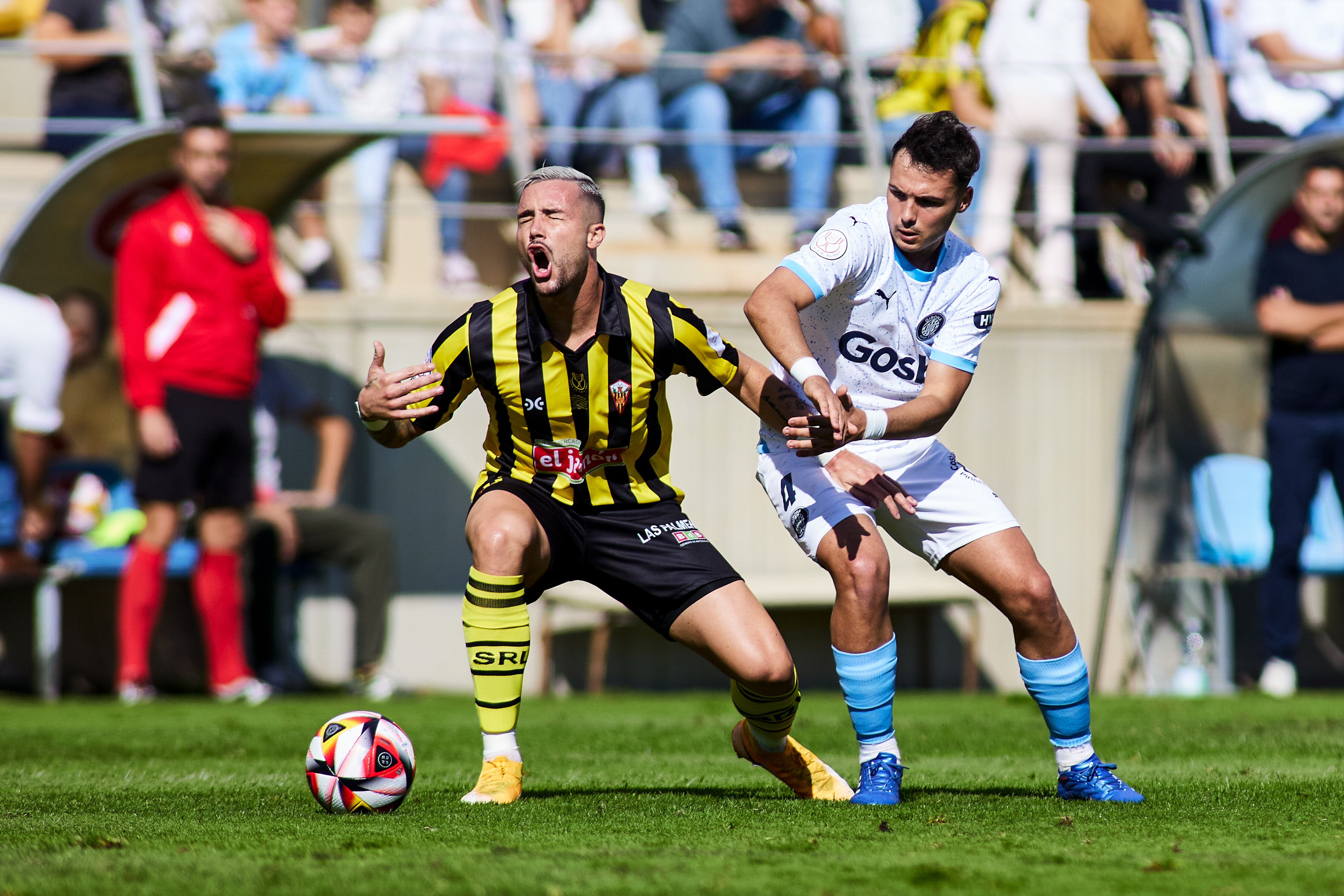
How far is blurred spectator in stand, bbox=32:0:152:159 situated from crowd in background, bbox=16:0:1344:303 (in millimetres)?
14

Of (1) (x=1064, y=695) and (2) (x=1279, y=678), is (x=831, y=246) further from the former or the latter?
(2) (x=1279, y=678)

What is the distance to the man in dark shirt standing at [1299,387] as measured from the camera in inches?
366

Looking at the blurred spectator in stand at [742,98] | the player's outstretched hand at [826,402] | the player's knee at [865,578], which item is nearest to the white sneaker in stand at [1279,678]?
the blurred spectator in stand at [742,98]

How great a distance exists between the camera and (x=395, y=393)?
4590mm

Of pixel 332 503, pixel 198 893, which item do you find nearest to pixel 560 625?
pixel 332 503

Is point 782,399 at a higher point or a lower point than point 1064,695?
higher

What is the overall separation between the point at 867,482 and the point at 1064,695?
90 cm

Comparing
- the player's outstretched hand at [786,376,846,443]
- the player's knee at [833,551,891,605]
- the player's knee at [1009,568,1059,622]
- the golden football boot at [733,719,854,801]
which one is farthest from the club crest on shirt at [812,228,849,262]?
the golden football boot at [733,719,854,801]

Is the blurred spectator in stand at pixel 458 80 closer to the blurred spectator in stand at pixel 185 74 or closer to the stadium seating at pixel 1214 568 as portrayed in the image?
the blurred spectator in stand at pixel 185 74

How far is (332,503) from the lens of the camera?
10273 millimetres

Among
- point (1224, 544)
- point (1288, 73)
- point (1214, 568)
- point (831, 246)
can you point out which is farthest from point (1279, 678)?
point (831, 246)

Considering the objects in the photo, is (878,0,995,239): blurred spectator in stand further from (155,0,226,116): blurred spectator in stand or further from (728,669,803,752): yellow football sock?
(728,669,803,752): yellow football sock

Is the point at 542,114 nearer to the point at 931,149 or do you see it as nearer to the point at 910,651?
the point at 910,651

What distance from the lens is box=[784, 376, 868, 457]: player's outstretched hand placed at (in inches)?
175
